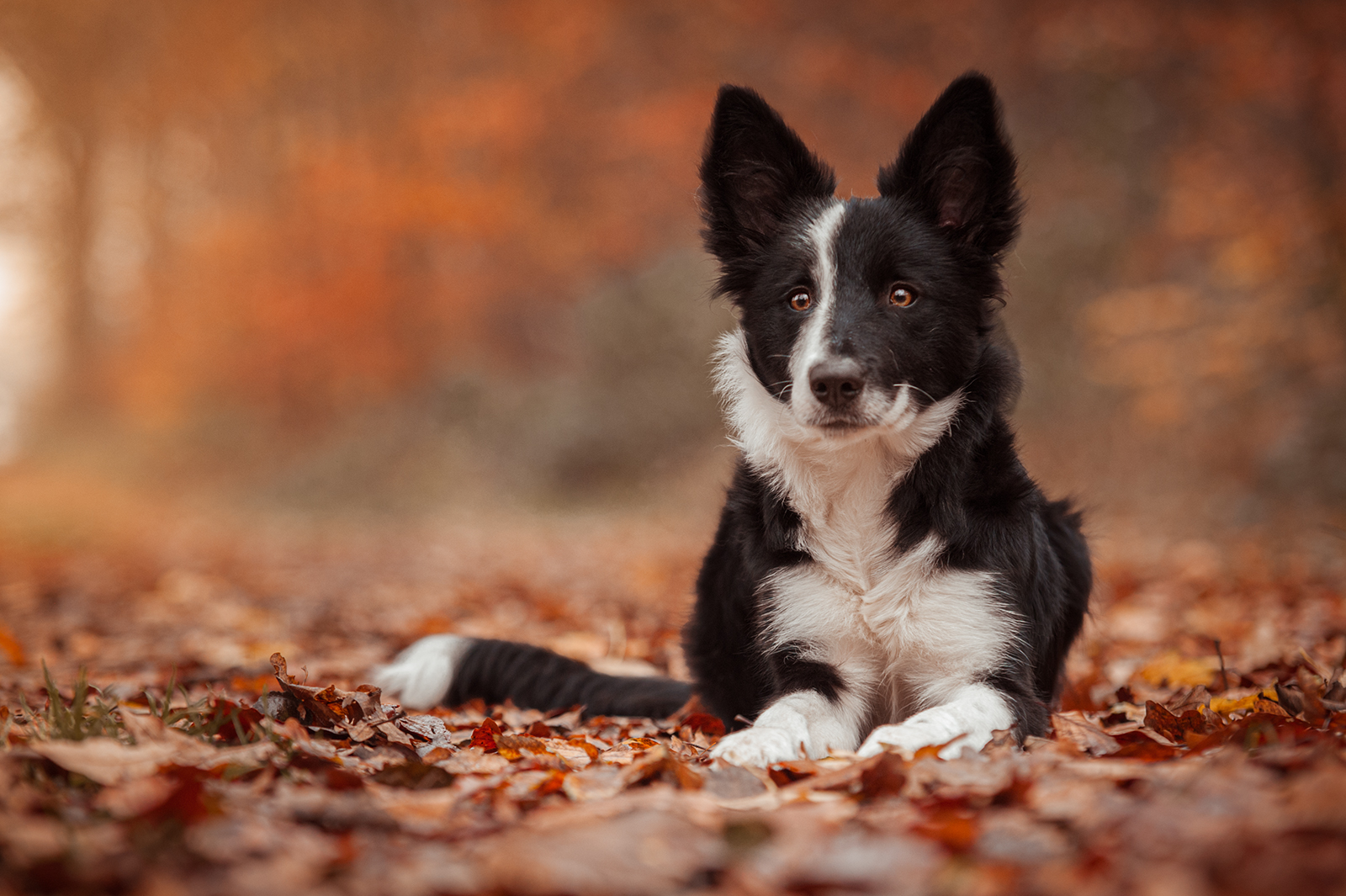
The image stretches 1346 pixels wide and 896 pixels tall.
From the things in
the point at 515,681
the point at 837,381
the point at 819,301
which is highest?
the point at 819,301

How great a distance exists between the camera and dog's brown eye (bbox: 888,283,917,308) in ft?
10.2

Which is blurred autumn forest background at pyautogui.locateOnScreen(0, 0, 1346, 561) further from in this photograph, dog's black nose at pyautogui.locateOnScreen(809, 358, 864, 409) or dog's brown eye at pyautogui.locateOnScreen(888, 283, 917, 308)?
dog's black nose at pyautogui.locateOnScreen(809, 358, 864, 409)

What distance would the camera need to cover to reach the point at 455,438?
56.7 feet

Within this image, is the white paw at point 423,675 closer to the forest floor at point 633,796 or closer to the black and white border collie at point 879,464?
the forest floor at point 633,796

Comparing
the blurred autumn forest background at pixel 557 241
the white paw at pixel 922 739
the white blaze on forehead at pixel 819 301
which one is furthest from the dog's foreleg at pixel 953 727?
the blurred autumn forest background at pixel 557 241

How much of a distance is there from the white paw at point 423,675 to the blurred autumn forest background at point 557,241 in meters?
7.03

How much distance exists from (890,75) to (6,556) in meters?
13.1

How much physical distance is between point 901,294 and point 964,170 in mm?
510

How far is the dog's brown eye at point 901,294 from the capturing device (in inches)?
122

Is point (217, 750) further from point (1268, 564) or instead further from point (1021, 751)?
point (1268, 564)

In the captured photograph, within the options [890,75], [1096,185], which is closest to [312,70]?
[890,75]

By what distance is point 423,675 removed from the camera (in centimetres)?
377

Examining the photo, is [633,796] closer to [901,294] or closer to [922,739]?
[922,739]

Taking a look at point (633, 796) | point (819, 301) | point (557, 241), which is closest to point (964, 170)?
point (819, 301)
